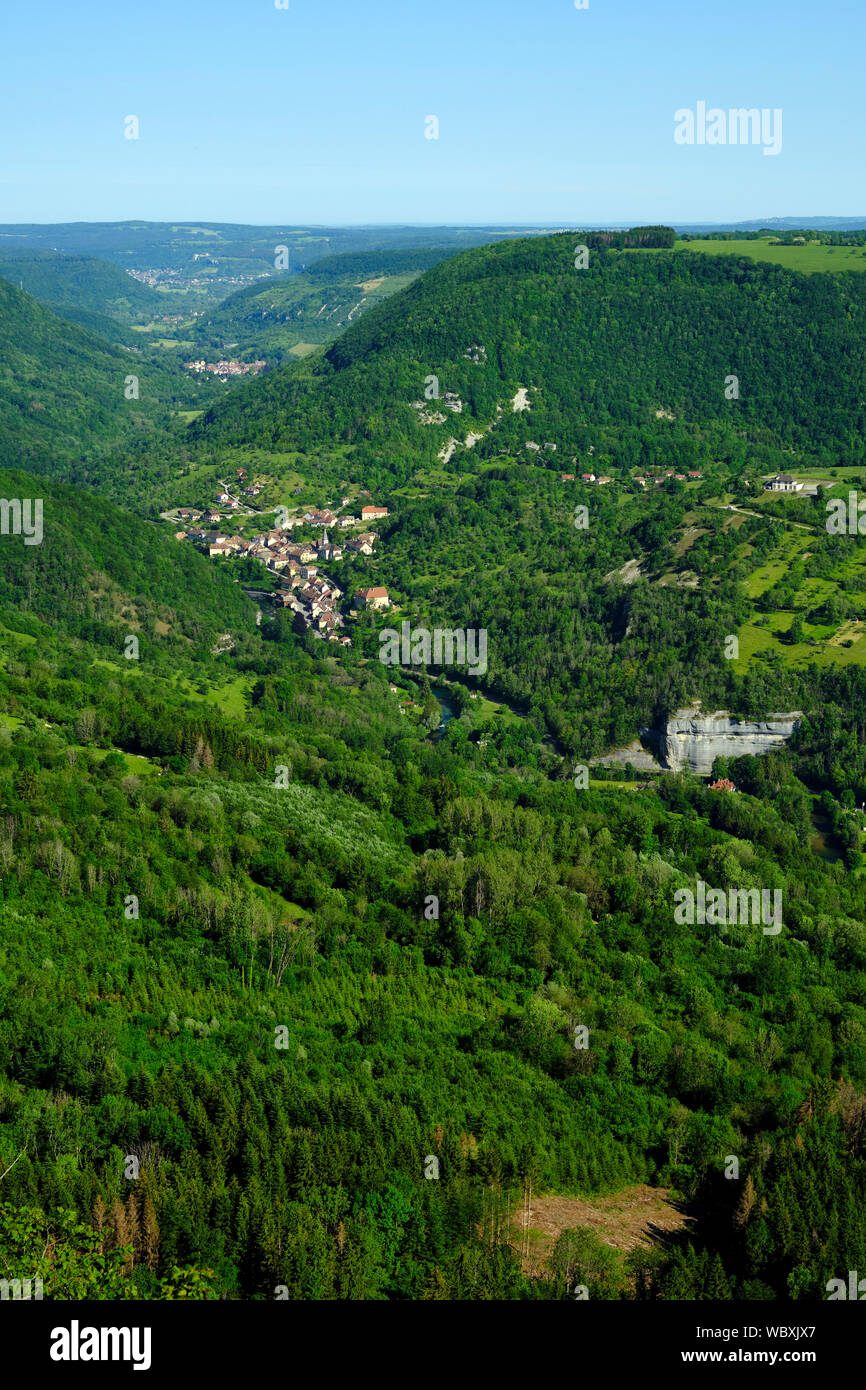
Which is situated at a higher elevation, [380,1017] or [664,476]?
[664,476]

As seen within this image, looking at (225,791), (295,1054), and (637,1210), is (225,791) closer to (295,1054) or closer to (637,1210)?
(295,1054)

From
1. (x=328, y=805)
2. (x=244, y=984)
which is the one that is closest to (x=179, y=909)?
(x=244, y=984)

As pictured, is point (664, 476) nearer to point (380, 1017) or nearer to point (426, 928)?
point (426, 928)

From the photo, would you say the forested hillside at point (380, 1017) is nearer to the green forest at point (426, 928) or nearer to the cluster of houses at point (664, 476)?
the green forest at point (426, 928)

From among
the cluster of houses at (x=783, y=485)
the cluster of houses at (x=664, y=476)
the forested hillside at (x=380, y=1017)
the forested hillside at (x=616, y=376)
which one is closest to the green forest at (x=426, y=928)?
the forested hillside at (x=380, y=1017)

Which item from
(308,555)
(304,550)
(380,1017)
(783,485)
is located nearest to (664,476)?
(783,485)

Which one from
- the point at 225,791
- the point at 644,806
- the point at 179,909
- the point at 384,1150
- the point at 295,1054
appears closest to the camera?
the point at 384,1150

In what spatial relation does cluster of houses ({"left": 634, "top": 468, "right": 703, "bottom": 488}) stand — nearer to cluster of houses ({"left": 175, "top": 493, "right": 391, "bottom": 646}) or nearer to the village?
cluster of houses ({"left": 175, "top": 493, "right": 391, "bottom": 646})
